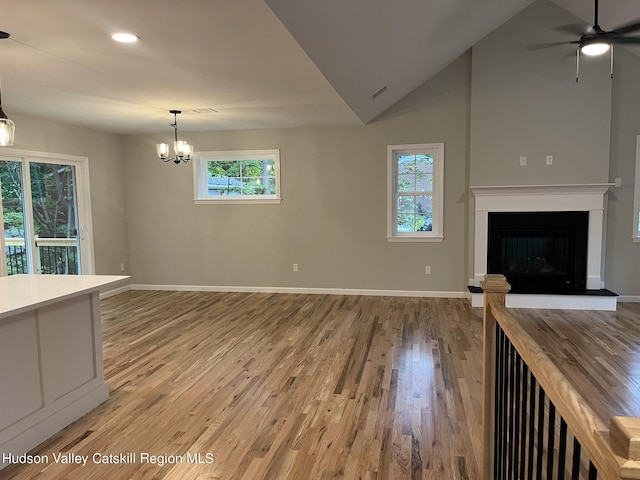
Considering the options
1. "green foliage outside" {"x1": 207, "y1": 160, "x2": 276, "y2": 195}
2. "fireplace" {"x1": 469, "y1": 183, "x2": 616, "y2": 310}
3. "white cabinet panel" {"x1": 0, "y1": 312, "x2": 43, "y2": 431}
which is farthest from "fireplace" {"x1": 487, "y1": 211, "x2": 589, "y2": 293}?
"white cabinet panel" {"x1": 0, "y1": 312, "x2": 43, "y2": 431}

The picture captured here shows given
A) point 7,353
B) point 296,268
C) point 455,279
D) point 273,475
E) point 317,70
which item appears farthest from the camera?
point 296,268

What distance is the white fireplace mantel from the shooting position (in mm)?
5160

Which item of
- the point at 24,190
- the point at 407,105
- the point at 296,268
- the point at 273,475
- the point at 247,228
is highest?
the point at 407,105

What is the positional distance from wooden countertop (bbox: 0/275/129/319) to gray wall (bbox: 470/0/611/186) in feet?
15.0

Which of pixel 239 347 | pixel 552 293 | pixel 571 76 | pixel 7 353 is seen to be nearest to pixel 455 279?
Result: pixel 552 293

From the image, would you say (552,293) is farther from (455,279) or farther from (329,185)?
(329,185)

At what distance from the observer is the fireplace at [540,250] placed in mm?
5277

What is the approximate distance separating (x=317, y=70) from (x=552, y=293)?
12.9ft

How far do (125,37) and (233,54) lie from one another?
67cm

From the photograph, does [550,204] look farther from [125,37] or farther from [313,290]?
[125,37]

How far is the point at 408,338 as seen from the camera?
426cm

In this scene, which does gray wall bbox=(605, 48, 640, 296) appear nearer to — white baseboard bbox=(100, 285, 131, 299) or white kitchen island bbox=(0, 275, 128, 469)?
white kitchen island bbox=(0, 275, 128, 469)

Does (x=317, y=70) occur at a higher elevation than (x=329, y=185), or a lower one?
higher

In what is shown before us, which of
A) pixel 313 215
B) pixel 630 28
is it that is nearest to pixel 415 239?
pixel 313 215
